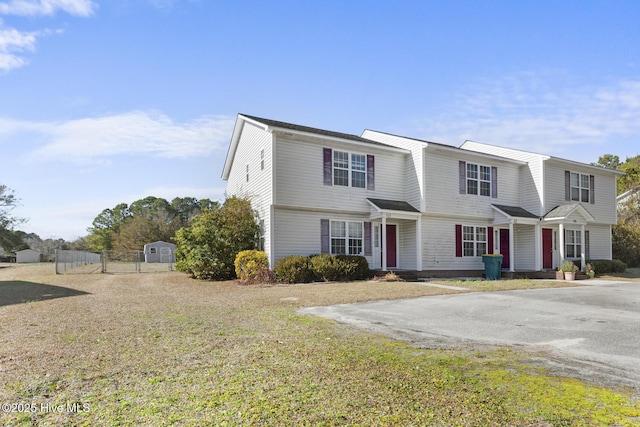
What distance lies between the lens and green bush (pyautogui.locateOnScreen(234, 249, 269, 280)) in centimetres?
1741

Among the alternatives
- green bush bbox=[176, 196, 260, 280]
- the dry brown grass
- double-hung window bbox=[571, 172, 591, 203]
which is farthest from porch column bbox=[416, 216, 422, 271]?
the dry brown grass

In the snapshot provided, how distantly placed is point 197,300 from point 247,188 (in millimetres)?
10763

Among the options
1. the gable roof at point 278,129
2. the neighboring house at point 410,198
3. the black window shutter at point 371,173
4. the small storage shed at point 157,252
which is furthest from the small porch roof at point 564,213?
the small storage shed at point 157,252

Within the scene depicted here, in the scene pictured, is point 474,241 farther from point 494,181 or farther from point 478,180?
point 494,181

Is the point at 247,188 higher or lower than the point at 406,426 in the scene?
higher

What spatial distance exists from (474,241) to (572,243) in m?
6.50

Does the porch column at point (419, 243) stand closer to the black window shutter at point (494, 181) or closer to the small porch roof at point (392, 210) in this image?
the small porch roof at point (392, 210)

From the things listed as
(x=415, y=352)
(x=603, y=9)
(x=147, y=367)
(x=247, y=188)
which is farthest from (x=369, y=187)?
(x=147, y=367)

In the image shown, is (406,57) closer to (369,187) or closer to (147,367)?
(369,187)

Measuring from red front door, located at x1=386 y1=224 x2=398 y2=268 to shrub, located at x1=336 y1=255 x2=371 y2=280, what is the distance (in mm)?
2588

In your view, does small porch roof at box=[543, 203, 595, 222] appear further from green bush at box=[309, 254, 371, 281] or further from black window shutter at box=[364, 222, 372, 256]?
green bush at box=[309, 254, 371, 281]

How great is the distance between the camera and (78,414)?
12.0 ft

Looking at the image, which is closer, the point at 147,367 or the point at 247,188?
the point at 147,367

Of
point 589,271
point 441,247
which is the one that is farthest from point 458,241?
point 589,271
